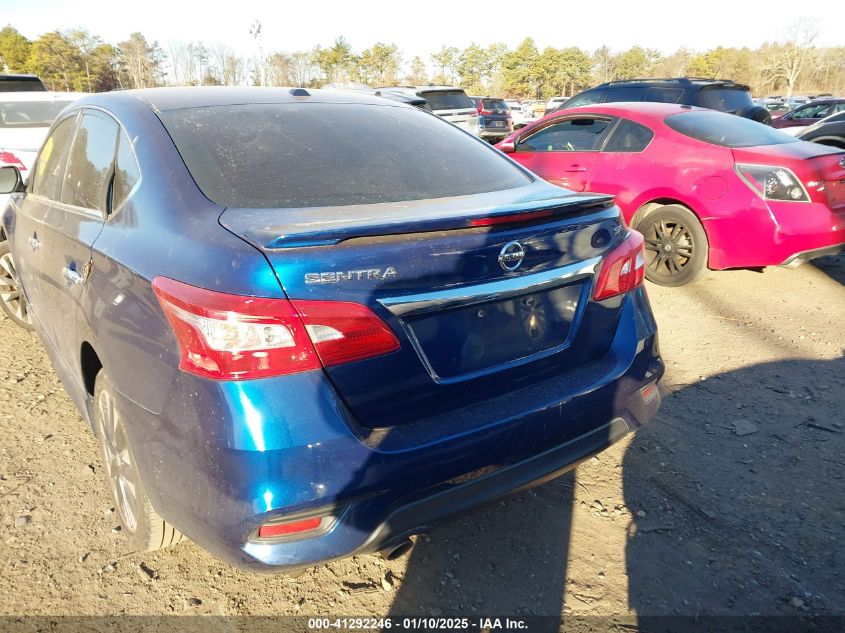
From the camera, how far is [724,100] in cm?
905

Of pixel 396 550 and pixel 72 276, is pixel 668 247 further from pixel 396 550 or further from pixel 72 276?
pixel 72 276

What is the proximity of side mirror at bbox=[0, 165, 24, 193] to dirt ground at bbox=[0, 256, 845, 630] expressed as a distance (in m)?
1.20

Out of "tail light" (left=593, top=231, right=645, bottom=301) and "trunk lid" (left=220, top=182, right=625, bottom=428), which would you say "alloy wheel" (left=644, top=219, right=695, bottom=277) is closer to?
"tail light" (left=593, top=231, right=645, bottom=301)

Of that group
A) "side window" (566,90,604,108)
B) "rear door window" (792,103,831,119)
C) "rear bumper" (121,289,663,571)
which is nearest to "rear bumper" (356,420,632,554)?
"rear bumper" (121,289,663,571)

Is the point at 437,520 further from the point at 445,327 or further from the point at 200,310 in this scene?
the point at 200,310

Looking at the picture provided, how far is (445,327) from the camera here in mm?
1772

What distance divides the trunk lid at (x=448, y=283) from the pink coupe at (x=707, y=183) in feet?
11.1

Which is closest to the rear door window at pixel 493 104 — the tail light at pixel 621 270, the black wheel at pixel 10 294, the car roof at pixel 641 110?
the car roof at pixel 641 110

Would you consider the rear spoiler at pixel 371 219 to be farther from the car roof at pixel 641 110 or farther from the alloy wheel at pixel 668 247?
the car roof at pixel 641 110

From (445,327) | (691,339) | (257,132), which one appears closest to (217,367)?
(445,327)

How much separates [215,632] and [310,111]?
203 cm

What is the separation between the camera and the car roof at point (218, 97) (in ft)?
8.27

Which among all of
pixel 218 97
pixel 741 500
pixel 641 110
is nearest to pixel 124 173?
pixel 218 97

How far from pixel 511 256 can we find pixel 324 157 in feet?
3.00
